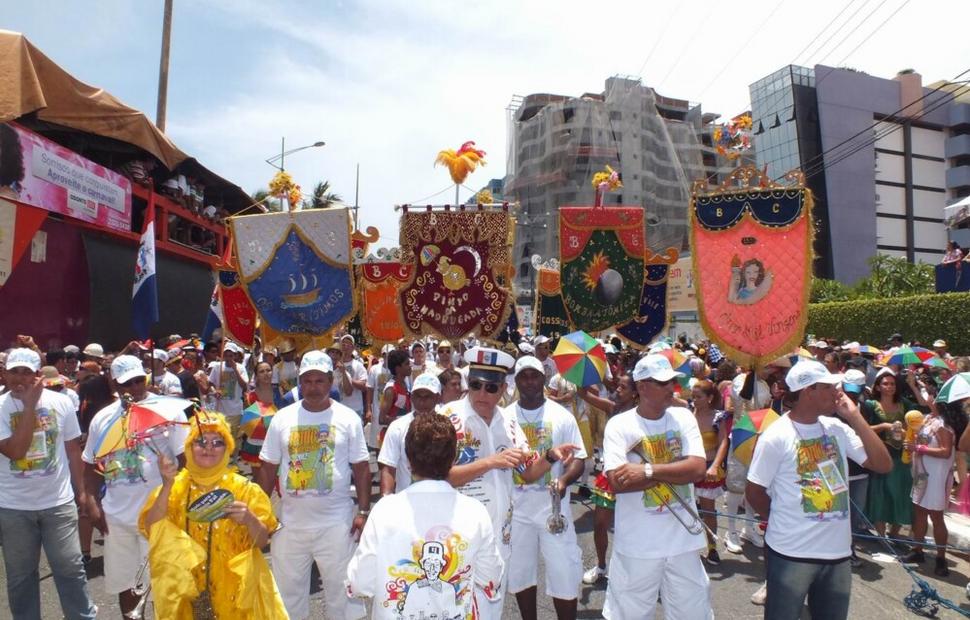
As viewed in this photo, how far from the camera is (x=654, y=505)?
144 inches

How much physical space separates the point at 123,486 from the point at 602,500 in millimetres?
3270

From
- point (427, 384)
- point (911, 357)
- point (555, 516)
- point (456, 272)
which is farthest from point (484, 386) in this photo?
point (911, 357)

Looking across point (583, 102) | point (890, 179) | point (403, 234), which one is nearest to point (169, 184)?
point (403, 234)

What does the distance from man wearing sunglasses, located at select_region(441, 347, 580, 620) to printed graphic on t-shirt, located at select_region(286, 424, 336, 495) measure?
761 mm

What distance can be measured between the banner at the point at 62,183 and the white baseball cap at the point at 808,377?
1298 centimetres

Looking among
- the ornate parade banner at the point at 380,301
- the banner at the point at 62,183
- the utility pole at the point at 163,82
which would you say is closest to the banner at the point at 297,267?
the ornate parade banner at the point at 380,301

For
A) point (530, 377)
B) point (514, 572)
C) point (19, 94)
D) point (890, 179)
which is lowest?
point (514, 572)

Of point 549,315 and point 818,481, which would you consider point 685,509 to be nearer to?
point 818,481

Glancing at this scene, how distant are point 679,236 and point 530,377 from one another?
57.3 m

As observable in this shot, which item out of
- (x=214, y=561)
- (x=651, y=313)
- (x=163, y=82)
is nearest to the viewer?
(x=214, y=561)

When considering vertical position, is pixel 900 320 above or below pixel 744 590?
above

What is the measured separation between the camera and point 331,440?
4082mm

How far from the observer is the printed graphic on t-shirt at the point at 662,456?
3.67 metres

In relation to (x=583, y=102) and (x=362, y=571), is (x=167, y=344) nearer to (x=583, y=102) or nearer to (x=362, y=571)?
(x=362, y=571)
